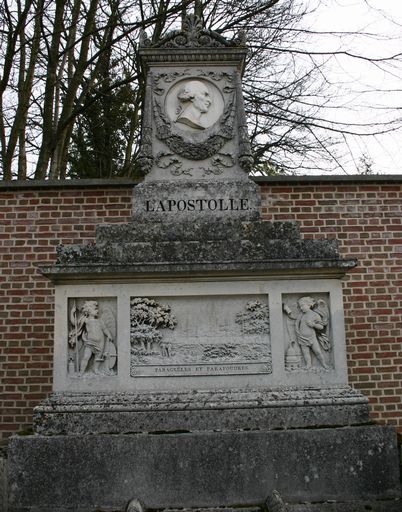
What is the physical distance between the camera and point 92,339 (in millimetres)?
4992

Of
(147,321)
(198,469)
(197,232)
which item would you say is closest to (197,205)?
(197,232)

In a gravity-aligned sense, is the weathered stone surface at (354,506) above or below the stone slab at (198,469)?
below

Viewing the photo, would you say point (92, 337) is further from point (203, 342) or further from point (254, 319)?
point (254, 319)

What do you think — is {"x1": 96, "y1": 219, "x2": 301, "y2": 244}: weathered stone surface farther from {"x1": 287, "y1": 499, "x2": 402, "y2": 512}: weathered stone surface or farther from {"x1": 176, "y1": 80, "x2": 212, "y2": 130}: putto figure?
{"x1": 287, "y1": 499, "x2": 402, "y2": 512}: weathered stone surface

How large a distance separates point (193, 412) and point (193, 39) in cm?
328

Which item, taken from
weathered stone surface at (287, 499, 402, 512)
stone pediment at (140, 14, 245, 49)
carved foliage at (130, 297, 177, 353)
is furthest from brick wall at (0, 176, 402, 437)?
weathered stone surface at (287, 499, 402, 512)

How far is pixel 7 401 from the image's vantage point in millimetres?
6582

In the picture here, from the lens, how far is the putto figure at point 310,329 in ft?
16.6

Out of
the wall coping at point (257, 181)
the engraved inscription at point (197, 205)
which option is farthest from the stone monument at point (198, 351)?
the wall coping at point (257, 181)

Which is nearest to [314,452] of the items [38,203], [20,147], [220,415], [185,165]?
[220,415]

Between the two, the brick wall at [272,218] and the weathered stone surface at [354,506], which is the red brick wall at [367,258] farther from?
the weathered stone surface at [354,506]

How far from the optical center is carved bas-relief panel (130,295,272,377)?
4988 mm

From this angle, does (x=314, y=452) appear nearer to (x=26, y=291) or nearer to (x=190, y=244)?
(x=190, y=244)

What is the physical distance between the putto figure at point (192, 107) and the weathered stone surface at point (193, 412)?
238cm
